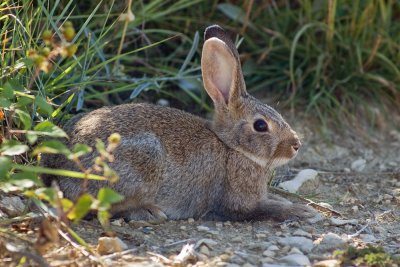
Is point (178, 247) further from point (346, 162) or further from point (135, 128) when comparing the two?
point (346, 162)

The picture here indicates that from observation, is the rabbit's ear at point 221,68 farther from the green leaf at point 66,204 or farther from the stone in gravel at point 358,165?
the green leaf at point 66,204

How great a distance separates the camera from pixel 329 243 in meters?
4.27

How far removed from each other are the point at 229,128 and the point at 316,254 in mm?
1311

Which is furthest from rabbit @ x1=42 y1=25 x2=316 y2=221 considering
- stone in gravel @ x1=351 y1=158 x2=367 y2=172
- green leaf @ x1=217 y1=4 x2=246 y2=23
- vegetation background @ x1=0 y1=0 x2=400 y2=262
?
green leaf @ x1=217 y1=4 x2=246 y2=23

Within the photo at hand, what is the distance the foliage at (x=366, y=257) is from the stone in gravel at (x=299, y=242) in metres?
0.22

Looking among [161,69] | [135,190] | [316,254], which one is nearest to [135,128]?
[135,190]

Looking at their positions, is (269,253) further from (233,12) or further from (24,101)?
(233,12)

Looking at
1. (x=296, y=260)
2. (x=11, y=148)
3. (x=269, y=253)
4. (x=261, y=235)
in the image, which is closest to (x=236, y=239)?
(x=261, y=235)

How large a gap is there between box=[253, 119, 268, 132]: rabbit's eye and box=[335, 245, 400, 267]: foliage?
1.26 metres

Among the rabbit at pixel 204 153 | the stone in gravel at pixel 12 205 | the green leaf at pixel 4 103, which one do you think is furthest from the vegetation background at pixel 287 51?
the green leaf at pixel 4 103

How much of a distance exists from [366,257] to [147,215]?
4.56 feet

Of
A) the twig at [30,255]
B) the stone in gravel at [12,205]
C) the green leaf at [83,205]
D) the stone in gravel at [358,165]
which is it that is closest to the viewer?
the green leaf at [83,205]

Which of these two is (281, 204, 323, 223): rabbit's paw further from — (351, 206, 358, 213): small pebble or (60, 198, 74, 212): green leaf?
(60, 198, 74, 212): green leaf

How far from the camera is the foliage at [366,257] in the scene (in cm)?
392
